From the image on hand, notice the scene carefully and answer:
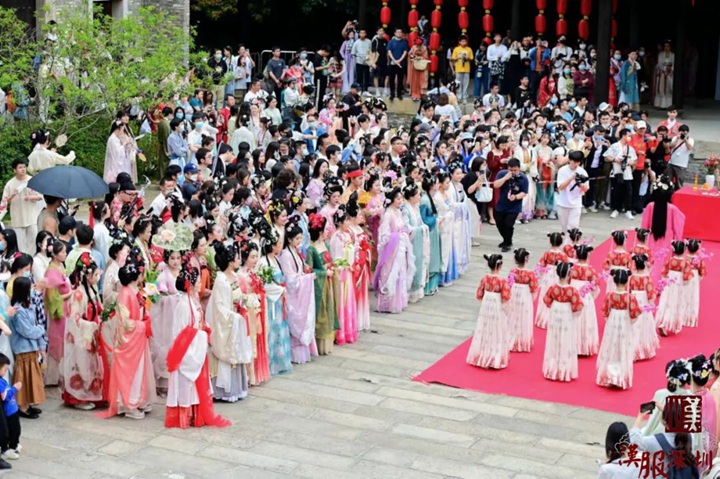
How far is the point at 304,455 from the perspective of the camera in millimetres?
9438

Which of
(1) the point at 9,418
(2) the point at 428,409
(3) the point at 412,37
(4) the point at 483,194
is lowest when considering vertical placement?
(2) the point at 428,409

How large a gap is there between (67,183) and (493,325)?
4553 millimetres

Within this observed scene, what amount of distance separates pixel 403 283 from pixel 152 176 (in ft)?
24.5

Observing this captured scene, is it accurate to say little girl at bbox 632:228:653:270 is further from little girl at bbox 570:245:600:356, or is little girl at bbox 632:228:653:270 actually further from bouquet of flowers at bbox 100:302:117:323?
bouquet of flowers at bbox 100:302:117:323

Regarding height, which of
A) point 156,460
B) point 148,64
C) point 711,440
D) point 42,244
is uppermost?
point 148,64

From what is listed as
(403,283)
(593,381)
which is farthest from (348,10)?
(593,381)

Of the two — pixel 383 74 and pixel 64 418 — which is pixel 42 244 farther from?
pixel 383 74

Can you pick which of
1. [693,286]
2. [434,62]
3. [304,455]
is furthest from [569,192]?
[434,62]

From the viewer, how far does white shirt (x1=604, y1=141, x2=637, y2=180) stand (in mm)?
18562

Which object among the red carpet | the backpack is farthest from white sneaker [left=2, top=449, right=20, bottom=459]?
the backpack

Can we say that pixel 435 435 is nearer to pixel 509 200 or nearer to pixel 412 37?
pixel 509 200

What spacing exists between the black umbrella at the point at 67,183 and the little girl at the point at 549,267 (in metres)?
4.83

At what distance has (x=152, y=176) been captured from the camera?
1973 cm

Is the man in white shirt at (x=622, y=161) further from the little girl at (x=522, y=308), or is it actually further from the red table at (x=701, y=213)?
the little girl at (x=522, y=308)
